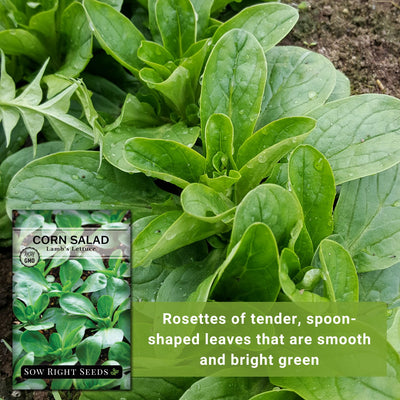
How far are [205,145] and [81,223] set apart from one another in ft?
1.11

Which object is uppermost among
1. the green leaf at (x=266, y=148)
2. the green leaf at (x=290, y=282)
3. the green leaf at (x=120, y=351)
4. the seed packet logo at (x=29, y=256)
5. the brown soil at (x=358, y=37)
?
the brown soil at (x=358, y=37)

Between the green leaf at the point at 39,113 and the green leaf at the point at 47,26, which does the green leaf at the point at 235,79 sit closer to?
the green leaf at the point at 39,113

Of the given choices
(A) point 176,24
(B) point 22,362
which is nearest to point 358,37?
(A) point 176,24

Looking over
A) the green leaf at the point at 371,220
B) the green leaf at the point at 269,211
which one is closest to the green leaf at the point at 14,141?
the green leaf at the point at 269,211

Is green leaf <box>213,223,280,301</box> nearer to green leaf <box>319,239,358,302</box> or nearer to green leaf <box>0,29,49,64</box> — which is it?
green leaf <box>319,239,358,302</box>

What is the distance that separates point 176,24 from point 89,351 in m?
0.82

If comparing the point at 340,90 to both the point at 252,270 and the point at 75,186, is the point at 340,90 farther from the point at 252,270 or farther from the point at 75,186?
the point at 75,186

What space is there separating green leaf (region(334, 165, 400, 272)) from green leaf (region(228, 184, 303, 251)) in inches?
8.3

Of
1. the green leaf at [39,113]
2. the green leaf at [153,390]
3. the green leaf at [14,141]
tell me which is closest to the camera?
the green leaf at [153,390]

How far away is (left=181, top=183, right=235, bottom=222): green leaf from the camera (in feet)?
3.33

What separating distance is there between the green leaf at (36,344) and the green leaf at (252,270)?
0.40 m

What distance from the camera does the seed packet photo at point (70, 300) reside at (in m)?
1.16

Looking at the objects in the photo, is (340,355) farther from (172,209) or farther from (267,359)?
(172,209)

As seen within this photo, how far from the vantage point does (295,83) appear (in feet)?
4.33
